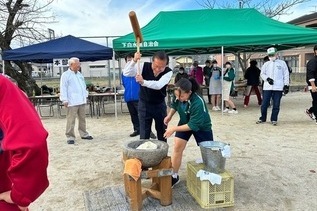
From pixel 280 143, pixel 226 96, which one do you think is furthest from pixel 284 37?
pixel 280 143

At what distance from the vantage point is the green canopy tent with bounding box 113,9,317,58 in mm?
8469

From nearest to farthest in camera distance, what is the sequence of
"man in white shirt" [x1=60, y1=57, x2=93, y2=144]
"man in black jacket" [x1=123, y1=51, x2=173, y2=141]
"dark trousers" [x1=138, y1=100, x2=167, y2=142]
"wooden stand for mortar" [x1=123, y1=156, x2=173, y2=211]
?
"wooden stand for mortar" [x1=123, y1=156, x2=173, y2=211], "man in black jacket" [x1=123, y1=51, x2=173, y2=141], "dark trousers" [x1=138, y1=100, x2=167, y2=142], "man in white shirt" [x1=60, y1=57, x2=93, y2=144]

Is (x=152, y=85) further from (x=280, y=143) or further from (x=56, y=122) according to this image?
(x=56, y=122)

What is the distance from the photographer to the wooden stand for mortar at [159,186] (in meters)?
3.26

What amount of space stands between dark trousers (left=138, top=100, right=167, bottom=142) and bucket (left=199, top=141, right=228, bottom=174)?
2.82 ft

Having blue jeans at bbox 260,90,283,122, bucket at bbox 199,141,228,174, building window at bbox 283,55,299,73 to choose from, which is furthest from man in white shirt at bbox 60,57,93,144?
building window at bbox 283,55,299,73

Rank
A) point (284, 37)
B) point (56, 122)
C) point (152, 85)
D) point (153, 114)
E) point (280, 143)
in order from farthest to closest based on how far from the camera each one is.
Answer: point (56, 122), point (284, 37), point (280, 143), point (153, 114), point (152, 85)

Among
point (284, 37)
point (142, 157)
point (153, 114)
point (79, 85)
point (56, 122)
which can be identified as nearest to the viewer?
point (142, 157)

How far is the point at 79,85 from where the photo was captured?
21.1ft

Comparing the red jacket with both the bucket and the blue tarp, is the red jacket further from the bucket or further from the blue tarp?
the blue tarp

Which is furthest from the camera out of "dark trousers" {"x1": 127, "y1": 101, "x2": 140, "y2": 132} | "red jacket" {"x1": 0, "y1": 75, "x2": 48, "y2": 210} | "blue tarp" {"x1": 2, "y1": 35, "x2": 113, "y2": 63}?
"blue tarp" {"x1": 2, "y1": 35, "x2": 113, "y2": 63}

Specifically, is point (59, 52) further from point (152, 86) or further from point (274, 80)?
point (152, 86)

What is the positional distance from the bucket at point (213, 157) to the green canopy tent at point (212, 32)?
17.4ft

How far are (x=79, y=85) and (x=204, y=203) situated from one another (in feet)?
13.0
